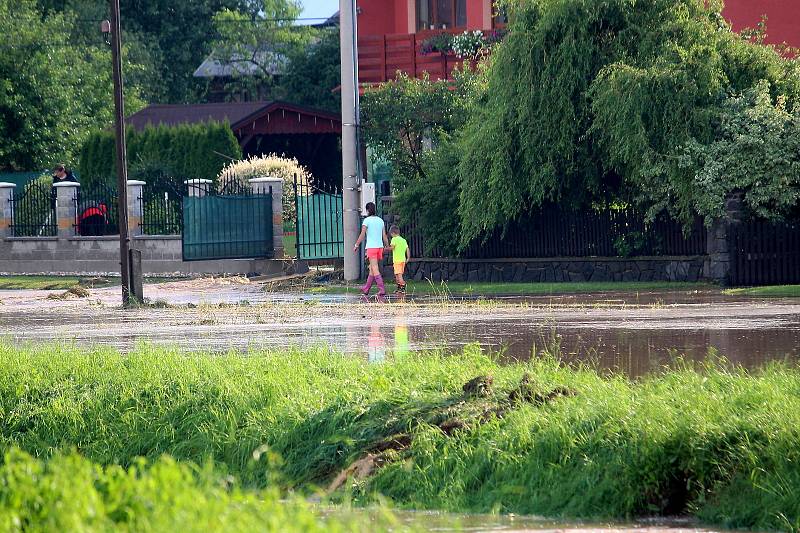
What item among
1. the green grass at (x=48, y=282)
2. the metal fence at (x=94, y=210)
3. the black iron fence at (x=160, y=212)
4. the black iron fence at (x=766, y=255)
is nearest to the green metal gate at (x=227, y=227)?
the black iron fence at (x=160, y=212)

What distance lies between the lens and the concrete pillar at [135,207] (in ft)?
99.8

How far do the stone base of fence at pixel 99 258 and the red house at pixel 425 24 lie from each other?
663cm

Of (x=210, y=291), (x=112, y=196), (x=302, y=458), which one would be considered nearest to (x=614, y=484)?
(x=302, y=458)

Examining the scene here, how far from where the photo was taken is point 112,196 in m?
31.2

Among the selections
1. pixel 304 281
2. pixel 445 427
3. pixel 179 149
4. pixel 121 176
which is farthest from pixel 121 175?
pixel 179 149

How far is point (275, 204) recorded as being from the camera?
99.7ft

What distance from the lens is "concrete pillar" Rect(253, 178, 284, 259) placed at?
30.2 meters

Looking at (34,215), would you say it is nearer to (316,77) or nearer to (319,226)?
(319,226)

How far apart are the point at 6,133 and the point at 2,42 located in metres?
3.14

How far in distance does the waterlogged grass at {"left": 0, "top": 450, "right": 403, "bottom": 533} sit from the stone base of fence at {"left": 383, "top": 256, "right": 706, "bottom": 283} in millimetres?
18288

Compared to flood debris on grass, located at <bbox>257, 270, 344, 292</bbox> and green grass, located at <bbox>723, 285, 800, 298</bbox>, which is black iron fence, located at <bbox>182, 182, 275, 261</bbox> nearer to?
flood debris on grass, located at <bbox>257, 270, 344, 292</bbox>

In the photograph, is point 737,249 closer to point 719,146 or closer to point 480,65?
point 719,146

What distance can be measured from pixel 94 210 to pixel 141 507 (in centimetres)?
2631

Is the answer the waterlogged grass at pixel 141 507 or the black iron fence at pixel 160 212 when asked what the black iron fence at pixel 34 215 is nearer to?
the black iron fence at pixel 160 212
